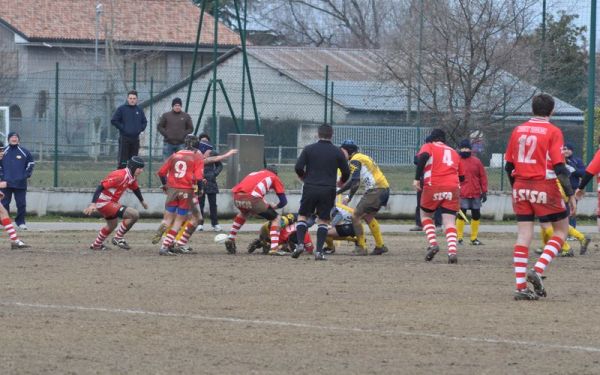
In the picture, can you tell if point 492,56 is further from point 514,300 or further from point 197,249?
point 514,300

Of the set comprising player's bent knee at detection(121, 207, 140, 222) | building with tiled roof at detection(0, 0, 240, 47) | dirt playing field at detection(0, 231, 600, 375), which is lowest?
dirt playing field at detection(0, 231, 600, 375)

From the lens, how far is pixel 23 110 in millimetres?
27125

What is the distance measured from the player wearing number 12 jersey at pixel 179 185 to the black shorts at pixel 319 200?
1.78m

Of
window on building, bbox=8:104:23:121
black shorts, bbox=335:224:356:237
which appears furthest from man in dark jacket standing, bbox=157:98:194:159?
black shorts, bbox=335:224:356:237

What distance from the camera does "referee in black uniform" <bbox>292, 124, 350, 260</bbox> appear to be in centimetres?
1614

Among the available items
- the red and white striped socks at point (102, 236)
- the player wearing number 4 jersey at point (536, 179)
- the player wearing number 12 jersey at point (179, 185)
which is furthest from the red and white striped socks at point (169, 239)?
the player wearing number 4 jersey at point (536, 179)

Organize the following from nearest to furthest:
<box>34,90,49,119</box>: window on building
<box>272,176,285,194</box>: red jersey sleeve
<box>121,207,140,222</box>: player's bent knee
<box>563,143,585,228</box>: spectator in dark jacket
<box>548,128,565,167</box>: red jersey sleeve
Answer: <box>548,128,565,167</box>: red jersey sleeve → <box>272,176,285,194</box>: red jersey sleeve → <box>121,207,140,222</box>: player's bent knee → <box>563,143,585,228</box>: spectator in dark jacket → <box>34,90,49,119</box>: window on building

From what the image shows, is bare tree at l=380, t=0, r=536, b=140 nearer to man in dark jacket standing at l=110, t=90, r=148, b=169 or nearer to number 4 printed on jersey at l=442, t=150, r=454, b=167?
man in dark jacket standing at l=110, t=90, r=148, b=169

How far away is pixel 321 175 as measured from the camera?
16188 mm

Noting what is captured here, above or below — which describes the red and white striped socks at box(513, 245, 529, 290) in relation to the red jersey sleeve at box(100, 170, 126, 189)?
below

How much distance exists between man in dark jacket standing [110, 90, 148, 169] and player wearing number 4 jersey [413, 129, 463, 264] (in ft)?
27.4

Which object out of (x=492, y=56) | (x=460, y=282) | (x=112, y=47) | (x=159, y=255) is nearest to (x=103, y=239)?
(x=159, y=255)

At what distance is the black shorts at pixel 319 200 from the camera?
16141mm

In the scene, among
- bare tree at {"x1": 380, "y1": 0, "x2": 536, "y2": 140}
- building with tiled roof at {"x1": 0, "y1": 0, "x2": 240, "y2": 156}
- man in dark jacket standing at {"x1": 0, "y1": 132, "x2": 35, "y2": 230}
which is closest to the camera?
man in dark jacket standing at {"x1": 0, "y1": 132, "x2": 35, "y2": 230}
